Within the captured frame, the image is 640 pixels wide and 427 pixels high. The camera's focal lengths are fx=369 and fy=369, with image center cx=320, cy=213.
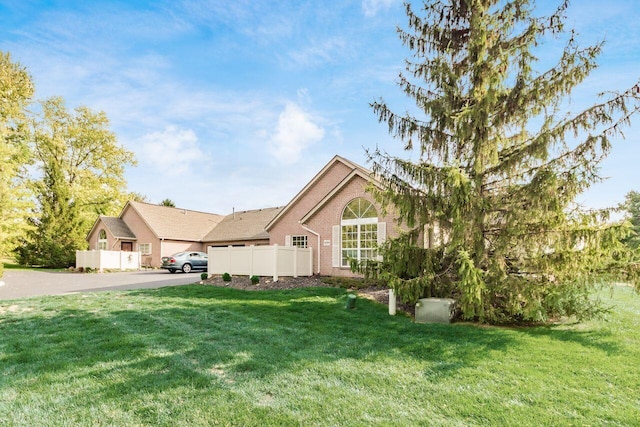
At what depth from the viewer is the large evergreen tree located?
717 centimetres

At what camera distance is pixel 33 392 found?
4.36m

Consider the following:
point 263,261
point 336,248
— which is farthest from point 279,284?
point 336,248

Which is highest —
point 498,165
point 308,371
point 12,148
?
point 12,148

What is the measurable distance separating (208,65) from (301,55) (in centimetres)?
330

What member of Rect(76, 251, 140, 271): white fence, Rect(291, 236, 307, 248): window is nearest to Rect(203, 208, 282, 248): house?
Rect(76, 251, 140, 271): white fence

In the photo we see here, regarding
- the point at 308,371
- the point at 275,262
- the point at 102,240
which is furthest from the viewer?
the point at 102,240

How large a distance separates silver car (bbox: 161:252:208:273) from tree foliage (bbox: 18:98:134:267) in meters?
10.9

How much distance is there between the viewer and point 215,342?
646cm

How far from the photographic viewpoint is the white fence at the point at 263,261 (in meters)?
16.2

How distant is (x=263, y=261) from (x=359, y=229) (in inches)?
176

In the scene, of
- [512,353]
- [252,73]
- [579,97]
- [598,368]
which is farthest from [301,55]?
[598,368]

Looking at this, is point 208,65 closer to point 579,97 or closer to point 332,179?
point 332,179

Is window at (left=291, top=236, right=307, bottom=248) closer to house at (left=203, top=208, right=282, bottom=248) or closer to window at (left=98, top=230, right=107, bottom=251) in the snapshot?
house at (left=203, top=208, right=282, bottom=248)

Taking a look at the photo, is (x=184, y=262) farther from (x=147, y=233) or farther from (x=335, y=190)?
(x=335, y=190)
